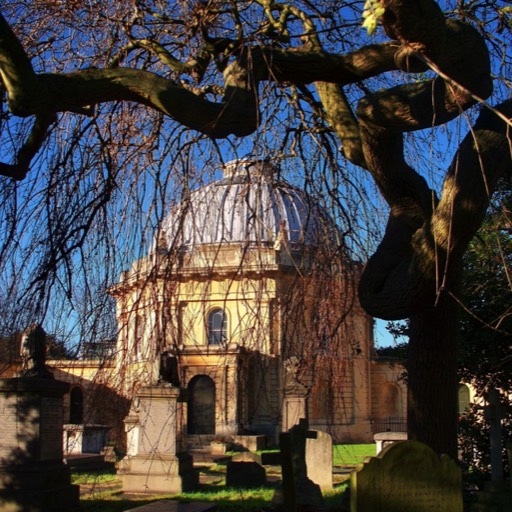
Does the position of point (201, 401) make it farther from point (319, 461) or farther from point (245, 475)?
point (319, 461)

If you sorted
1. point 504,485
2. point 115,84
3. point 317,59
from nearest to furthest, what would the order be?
Answer: point 115,84 < point 317,59 < point 504,485

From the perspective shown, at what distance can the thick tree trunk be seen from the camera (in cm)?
547

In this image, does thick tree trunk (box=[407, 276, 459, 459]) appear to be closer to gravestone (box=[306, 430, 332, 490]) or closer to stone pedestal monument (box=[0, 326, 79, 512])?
stone pedestal monument (box=[0, 326, 79, 512])

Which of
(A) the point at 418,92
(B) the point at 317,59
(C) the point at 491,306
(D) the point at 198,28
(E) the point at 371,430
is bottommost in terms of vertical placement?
(E) the point at 371,430

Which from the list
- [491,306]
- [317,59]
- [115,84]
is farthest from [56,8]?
[491,306]

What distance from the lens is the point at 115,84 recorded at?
189 inches

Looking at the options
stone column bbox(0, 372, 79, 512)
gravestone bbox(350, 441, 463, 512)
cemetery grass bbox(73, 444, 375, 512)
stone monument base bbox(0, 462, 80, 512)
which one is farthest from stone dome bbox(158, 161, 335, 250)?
stone column bbox(0, 372, 79, 512)

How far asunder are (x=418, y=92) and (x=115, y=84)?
6.66 ft

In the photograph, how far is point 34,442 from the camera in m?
12.5

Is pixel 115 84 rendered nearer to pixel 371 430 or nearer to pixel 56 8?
pixel 56 8

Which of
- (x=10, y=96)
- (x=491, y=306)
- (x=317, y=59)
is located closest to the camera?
(x=10, y=96)

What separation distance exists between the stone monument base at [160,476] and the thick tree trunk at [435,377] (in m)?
10.1

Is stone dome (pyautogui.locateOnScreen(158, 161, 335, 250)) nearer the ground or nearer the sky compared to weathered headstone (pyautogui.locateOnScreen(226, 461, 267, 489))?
nearer the sky

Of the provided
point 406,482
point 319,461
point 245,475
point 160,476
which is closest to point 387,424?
point 319,461
